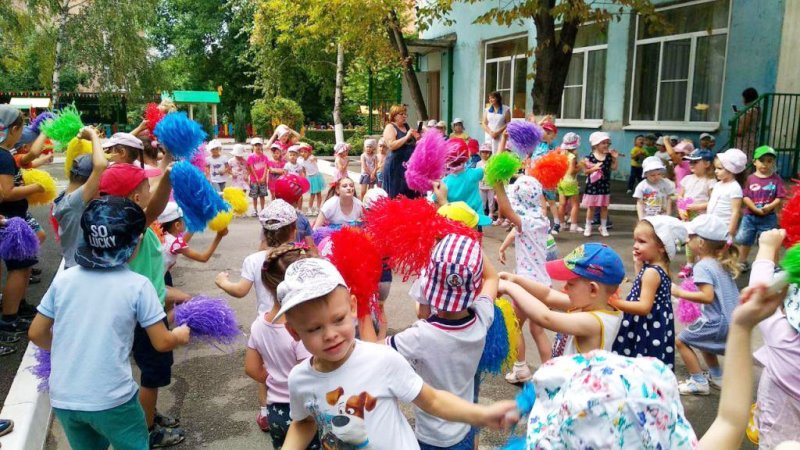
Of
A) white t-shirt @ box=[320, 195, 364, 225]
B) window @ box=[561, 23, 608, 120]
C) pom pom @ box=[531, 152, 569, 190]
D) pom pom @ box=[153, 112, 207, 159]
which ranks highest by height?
window @ box=[561, 23, 608, 120]

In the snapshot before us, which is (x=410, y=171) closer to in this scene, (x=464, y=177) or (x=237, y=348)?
(x=464, y=177)

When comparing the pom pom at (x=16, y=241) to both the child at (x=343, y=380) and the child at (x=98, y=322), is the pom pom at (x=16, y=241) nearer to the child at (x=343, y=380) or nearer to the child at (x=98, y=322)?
the child at (x=98, y=322)

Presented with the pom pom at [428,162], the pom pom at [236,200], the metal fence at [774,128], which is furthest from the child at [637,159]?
the pom pom at [236,200]

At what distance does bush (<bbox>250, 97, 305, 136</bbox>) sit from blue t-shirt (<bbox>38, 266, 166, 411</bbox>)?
2724 centimetres

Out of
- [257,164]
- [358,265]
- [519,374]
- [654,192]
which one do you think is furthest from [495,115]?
[358,265]

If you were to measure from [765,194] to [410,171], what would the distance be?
4.77 meters

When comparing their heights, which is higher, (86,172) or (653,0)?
(653,0)

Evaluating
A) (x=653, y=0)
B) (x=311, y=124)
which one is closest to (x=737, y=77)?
(x=653, y=0)

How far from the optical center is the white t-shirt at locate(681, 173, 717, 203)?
7.24 meters

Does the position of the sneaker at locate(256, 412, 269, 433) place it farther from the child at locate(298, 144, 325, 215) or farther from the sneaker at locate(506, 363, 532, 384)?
the child at locate(298, 144, 325, 215)

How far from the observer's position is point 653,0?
12773mm

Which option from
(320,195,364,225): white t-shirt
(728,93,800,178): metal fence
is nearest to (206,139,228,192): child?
(320,195,364,225): white t-shirt

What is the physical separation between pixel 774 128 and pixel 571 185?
3.72 meters

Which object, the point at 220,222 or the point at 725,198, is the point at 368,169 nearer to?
the point at 725,198
